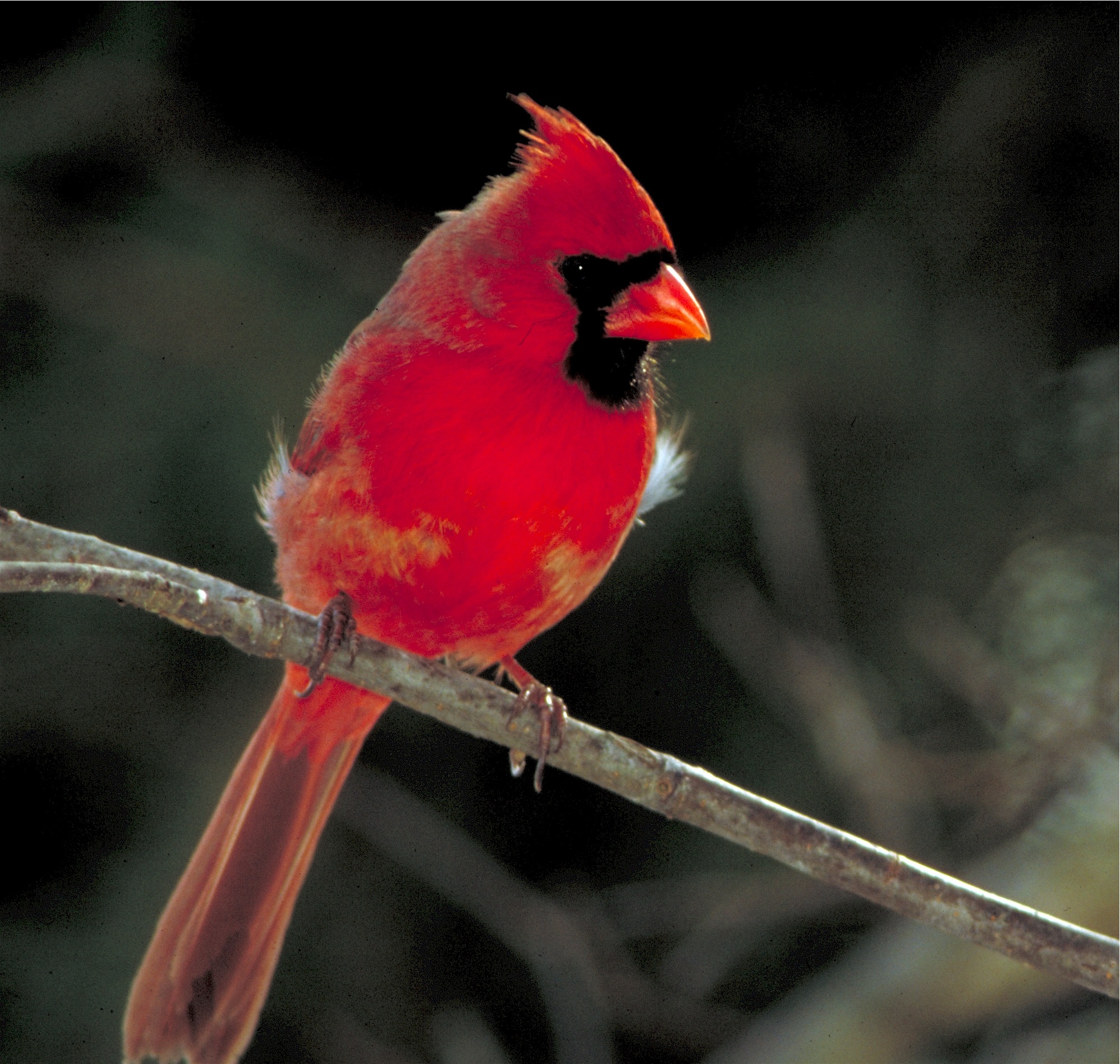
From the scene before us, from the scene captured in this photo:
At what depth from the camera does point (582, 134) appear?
5.76 ft

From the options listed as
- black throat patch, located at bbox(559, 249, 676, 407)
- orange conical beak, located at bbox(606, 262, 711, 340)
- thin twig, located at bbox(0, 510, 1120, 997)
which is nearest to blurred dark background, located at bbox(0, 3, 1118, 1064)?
black throat patch, located at bbox(559, 249, 676, 407)

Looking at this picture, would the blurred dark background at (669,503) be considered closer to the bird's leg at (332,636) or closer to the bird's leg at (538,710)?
the bird's leg at (538,710)

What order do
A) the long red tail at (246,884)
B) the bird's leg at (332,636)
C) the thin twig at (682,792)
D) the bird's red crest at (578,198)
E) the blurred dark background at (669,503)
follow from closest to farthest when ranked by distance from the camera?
the thin twig at (682,792), the bird's leg at (332,636), the bird's red crest at (578,198), the long red tail at (246,884), the blurred dark background at (669,503)

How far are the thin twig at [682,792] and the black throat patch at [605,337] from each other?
0.48 metres

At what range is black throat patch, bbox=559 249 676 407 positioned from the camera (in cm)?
180

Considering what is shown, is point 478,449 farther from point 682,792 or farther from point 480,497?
point 682,792

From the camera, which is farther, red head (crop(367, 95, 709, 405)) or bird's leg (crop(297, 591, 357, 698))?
red head (crop(367, 95, 709, 405))

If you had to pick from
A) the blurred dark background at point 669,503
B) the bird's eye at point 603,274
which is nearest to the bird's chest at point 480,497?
the bird's eye at point 603,274

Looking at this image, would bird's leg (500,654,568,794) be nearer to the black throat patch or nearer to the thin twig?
the thin twig

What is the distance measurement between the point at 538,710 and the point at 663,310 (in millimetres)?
619

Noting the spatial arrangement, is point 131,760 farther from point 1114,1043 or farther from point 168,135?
point 1114,1043

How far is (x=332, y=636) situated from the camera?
1834mm

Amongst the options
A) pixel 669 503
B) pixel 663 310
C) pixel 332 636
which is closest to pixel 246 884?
pixel 332 636

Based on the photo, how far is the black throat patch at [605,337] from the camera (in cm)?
180
